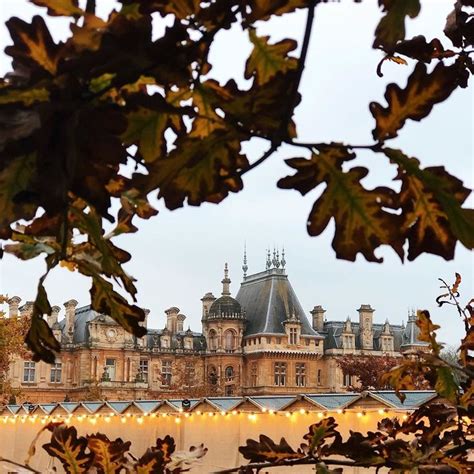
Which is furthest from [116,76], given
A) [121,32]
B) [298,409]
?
[298,409]

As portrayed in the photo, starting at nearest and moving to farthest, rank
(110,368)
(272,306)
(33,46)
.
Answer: (33,46) → (110,368) → (272,306)

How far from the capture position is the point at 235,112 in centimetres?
43

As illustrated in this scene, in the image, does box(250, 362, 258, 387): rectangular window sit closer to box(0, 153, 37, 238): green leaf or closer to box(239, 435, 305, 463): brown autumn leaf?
box(239, 435, 305, 463): brown autumn leaf

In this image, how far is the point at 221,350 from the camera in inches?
1225

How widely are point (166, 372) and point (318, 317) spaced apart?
771cm

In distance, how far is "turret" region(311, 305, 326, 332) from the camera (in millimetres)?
33500

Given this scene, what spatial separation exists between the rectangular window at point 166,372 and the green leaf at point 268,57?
3095cm

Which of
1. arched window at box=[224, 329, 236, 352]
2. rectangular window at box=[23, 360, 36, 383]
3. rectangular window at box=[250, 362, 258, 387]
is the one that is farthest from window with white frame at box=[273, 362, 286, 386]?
rectangular window at box=[23, 360, 36, 383]

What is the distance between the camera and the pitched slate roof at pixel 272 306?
30875 mm

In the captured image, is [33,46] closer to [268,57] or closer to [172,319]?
[268,57]

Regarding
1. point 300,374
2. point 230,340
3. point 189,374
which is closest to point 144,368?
point 189,374

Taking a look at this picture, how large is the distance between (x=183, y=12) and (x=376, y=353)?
33600 millimetres

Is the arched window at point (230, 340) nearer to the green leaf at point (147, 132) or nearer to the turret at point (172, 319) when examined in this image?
the turret at point (172, 319)

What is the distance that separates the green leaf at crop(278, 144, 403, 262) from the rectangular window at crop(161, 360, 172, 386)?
30936mm
